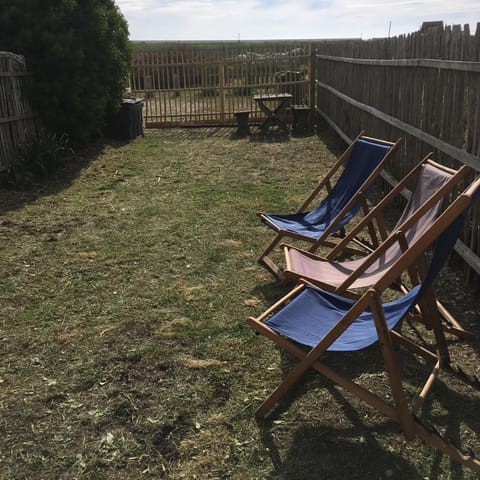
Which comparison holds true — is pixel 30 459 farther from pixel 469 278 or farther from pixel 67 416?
pixel 469 278

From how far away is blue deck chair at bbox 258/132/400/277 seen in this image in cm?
416

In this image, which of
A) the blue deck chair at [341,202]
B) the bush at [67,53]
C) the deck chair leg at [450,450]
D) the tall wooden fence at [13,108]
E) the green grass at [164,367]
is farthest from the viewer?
the bush at [67,53]

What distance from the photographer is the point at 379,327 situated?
2.33m

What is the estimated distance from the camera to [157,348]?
131 inches

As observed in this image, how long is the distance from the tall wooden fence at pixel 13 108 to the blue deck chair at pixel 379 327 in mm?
5764

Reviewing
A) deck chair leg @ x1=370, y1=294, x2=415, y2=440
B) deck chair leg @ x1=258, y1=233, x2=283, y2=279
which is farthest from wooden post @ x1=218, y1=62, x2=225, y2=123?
deck chair leg @ x1=370, y1=294, x2=415, y2=440

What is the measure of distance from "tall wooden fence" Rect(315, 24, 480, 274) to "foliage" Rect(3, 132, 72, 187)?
4.64 metres

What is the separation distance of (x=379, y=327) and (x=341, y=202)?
226 cm

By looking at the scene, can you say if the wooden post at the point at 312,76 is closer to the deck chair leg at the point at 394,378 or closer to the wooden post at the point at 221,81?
the wooden post at the point at 221,81

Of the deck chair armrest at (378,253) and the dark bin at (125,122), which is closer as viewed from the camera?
the deck chair armrest at (378,253)

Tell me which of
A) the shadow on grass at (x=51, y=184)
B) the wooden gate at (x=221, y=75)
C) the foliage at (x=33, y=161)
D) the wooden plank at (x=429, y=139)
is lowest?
the shadow on grass at (x=51, y=184)

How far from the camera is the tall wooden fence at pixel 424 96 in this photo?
3.91 m

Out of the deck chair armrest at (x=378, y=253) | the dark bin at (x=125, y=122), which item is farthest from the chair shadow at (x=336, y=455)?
the dark bin at (x=125, y=122)

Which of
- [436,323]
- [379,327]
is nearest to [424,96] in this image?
[436,323]
